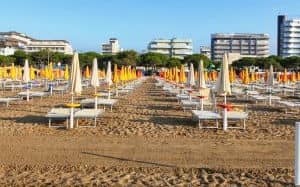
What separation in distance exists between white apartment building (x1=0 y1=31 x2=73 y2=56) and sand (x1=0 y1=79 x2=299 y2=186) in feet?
369

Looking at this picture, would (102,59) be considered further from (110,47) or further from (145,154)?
(110,47)

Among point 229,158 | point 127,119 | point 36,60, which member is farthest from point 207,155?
point 36,60

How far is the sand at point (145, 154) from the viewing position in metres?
6.61

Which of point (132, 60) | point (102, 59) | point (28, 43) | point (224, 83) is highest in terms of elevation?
point (28, 43)

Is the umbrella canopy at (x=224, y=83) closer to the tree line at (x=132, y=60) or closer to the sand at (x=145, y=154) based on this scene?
the sand at (x=145, y=154)

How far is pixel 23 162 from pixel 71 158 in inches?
29.5

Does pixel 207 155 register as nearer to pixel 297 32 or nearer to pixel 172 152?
pixel 172 152

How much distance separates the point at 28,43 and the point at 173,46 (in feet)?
132

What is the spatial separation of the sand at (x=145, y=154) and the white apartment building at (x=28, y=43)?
11243 centimetres

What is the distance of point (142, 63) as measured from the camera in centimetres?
8062

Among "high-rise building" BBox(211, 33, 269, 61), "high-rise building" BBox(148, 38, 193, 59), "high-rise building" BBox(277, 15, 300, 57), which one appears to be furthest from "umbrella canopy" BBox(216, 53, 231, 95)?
"high-rise building" BBox(277, 15, 300, 57)

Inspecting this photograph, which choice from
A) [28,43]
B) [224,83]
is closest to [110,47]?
[28,43]

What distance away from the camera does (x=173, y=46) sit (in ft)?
416

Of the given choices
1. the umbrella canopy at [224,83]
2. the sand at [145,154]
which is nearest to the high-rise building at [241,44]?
the umbrella canopy at [224,83]
